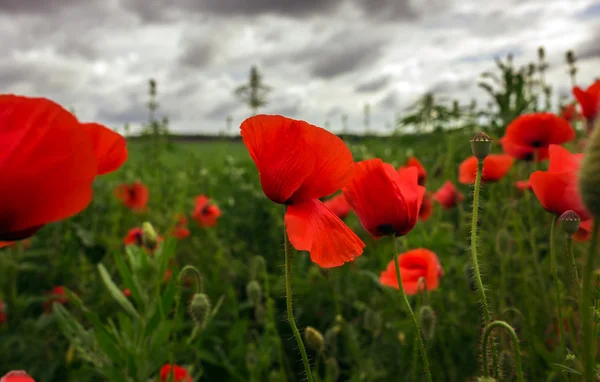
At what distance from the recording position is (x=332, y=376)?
151 centimetres

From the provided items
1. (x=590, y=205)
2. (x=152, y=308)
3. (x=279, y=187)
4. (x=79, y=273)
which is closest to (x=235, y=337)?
(x=152, y=308)

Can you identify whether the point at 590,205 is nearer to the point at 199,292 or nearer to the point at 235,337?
the point at 199,292

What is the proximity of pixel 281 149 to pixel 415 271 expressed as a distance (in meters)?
0.89

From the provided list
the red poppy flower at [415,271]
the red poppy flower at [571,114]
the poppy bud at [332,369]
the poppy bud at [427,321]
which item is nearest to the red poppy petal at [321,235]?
the poppy bud at [427,321]

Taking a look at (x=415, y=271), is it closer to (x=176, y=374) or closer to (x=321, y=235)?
(x=176, y=374)

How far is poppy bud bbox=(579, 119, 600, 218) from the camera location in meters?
0.38

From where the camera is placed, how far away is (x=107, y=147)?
837 mm

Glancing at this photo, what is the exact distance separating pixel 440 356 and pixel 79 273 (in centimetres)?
169

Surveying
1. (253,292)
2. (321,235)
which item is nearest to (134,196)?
(253,292)

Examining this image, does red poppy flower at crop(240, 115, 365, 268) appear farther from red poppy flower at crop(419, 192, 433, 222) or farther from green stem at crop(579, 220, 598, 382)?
red poppy flower at crop(419, 192, 433, 222)

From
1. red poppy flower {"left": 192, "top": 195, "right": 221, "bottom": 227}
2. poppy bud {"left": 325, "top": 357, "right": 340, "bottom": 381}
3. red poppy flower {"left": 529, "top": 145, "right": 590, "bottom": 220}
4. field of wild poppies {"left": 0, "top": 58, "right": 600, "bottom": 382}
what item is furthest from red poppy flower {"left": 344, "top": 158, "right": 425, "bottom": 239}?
red poppy flower {"left": 192, "top": 195, "right": 221, "bottom": 227}

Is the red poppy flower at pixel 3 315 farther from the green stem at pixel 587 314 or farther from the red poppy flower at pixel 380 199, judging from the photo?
the green stem at pixel 587 314

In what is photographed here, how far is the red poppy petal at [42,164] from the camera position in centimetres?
59

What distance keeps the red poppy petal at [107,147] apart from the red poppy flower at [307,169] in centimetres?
24
